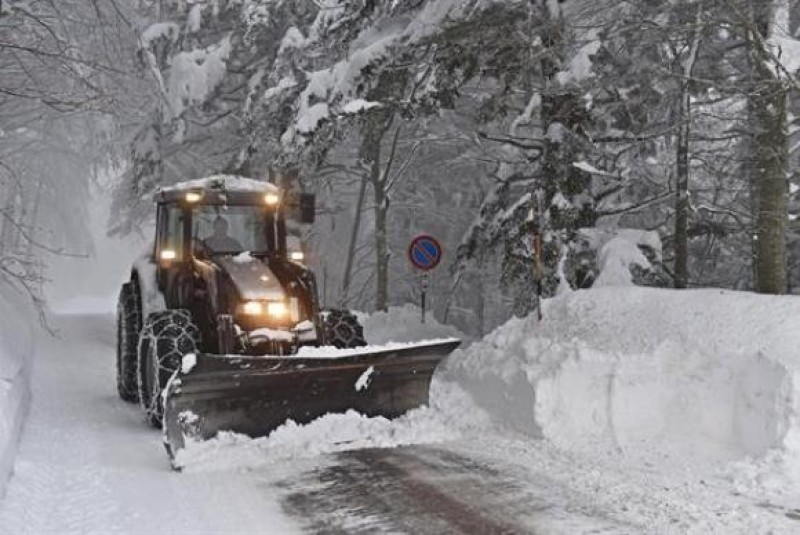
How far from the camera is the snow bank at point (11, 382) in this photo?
5.96 metres

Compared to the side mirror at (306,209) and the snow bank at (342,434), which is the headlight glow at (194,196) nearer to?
the side mirror at (306,209)

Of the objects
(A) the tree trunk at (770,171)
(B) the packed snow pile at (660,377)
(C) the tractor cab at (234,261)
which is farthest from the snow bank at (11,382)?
(A) the tree trunk at (770,171)

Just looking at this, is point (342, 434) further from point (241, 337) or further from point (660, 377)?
point (660, 377)

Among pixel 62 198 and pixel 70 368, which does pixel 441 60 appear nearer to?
pixel 70 368

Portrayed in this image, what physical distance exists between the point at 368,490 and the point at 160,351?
271cm

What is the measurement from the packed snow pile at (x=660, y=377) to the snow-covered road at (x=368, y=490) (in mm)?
289

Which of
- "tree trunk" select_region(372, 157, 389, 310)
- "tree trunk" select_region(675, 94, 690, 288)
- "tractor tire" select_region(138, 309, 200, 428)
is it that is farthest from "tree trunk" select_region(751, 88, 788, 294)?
"tree trunk" select_region(372, 157, 389, 310)

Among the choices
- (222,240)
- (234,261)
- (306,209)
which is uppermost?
(306,209)

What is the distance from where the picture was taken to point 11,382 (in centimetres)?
777

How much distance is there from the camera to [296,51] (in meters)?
13.3

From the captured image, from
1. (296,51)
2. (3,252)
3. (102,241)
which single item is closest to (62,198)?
(296,51)

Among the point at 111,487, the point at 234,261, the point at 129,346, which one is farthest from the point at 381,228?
the point at 111,487

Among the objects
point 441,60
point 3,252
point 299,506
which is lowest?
point 299,506

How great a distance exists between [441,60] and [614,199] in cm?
441
